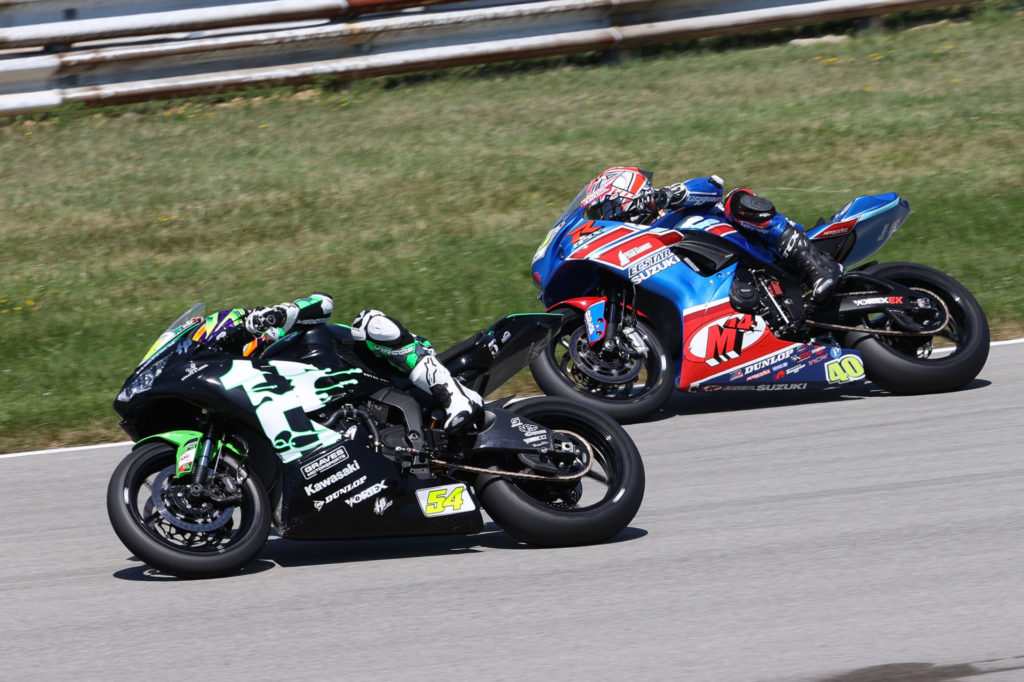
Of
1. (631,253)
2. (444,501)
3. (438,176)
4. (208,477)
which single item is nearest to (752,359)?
(631,253)

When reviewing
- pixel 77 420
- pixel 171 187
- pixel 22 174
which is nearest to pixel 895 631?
pixel 77 420

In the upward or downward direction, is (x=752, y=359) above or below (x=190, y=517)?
below

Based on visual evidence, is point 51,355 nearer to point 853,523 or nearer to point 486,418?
point 486,418

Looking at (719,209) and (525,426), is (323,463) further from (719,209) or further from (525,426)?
(719,209)

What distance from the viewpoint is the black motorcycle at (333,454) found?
18.4 ft

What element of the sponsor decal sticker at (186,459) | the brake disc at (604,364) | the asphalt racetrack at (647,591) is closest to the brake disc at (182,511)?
the sponsor decal sticker at (186,459)

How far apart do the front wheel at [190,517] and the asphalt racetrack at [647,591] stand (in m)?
0.14

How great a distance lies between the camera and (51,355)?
35.4 feet

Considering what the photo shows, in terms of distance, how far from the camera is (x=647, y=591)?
5340 mm

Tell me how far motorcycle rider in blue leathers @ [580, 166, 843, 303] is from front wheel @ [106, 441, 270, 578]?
3719 millimetres

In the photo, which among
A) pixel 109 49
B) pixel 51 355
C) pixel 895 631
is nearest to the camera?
pixel 895 631

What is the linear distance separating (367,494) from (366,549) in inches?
22.2

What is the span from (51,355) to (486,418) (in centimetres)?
604

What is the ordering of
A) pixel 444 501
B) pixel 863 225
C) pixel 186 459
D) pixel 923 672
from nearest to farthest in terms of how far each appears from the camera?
pixel 923 672
pixel 186 459
pixel 444 501
pixel 863 225
